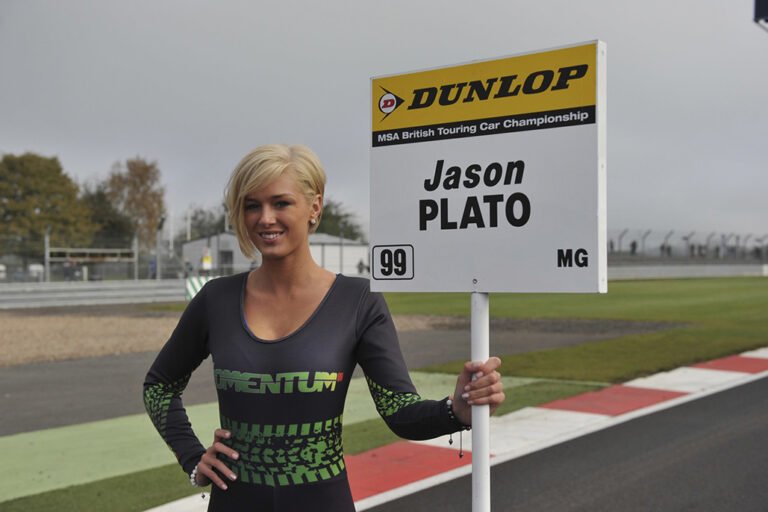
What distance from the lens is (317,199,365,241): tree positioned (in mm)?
90062

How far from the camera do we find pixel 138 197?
71.1 metres

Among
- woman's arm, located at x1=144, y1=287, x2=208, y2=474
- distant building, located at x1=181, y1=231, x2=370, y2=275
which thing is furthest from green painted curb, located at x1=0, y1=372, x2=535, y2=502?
distant building, located at x1=181, y1=231, x2=370, y2=275

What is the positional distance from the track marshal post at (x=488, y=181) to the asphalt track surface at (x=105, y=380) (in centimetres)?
725

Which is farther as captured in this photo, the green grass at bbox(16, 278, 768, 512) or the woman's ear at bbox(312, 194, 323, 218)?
the green grass at bbox(16, 278, 768, 512)

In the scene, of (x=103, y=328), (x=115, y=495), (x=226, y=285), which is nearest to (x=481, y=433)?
(x=226, y=285)

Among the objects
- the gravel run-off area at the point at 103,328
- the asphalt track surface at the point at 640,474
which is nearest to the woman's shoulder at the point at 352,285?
the asphalt track surface at the point at 640,474

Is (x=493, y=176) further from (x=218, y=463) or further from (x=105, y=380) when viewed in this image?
(x=105, y=380)

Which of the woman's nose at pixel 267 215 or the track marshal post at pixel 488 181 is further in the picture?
the track marshal post at pixel 488 181

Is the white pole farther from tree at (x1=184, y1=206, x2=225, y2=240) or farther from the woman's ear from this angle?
tree at (x1=184, y1=206, x2=225, y2=240)

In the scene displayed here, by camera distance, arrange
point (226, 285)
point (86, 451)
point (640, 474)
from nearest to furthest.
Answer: point (226, 285), point (640, 474), point (86, 451)

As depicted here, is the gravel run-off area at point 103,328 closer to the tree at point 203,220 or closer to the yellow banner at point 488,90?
the yellow banner at point 488,90

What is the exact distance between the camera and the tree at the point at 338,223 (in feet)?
295

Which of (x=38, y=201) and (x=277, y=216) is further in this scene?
(x=38, y=201)

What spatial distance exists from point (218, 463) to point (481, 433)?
2.47 feet
